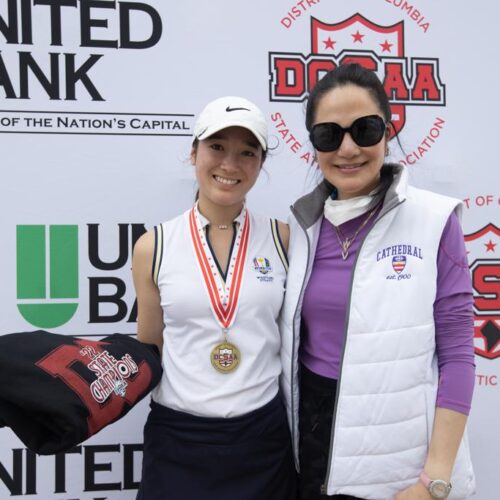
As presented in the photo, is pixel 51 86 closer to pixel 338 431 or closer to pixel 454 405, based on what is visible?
pixel 338 431

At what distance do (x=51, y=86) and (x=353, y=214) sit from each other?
45.6 inches

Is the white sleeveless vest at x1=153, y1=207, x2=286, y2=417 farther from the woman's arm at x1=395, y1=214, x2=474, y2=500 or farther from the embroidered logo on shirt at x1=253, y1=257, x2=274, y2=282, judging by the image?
the woman's arm at x1=395, y1=214, x2=474, y2=500

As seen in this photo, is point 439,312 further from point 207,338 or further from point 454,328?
point 207,338

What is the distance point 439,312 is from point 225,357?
1.77ft

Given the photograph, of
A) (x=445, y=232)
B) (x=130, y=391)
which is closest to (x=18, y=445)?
(x=130, y=391)

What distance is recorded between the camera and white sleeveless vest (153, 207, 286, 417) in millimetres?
1295

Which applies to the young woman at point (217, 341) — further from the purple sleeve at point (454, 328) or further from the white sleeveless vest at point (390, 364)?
the purple sleeve at point (454, 328)

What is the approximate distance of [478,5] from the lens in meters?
1.94

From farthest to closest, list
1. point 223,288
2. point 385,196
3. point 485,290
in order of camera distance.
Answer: point 485,290 → point 223,288 → point 385,196

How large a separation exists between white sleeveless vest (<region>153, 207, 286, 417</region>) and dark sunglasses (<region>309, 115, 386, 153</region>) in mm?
377

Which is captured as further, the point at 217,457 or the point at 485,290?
the point at 485,290

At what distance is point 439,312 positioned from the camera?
1167 millimetres

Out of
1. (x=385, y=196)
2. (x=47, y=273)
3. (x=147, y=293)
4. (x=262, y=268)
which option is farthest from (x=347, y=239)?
(x=47, y=273)

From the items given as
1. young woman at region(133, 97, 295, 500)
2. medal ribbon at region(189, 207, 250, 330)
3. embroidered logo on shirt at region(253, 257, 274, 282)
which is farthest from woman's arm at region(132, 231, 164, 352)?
embroidered logo on shirt at region(253, 257, 274, 282)
